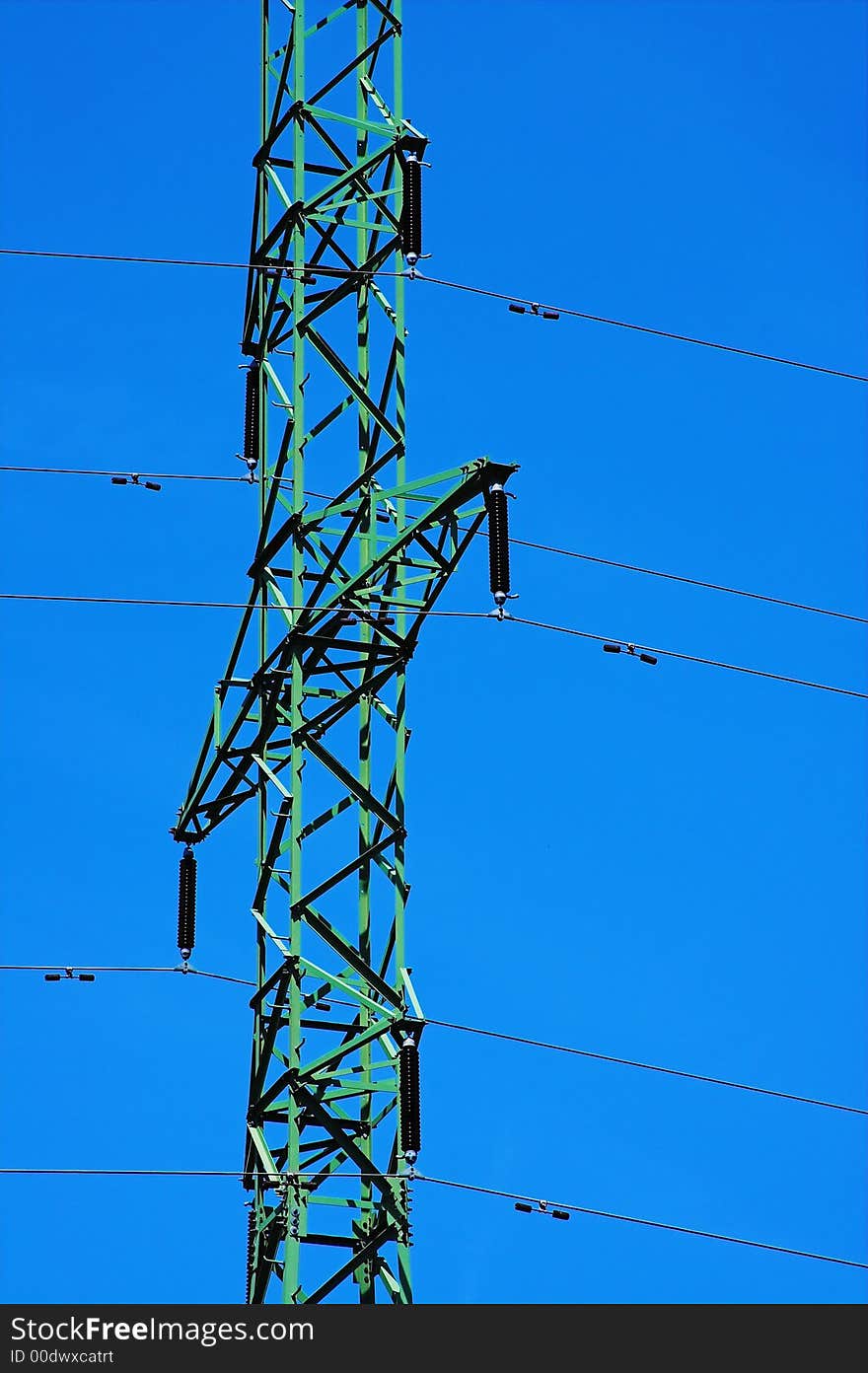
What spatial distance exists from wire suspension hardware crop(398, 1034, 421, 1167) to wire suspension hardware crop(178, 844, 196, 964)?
21.3ft

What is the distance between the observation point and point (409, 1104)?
3450 cm

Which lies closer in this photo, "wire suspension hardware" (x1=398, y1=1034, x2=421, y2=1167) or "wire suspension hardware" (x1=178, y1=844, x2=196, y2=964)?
"wire suspension hardware" (x1=398, y1=1034, x2=421, y2=1167)

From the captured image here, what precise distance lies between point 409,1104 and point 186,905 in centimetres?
702

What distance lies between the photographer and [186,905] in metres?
40.6

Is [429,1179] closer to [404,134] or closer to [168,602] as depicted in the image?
[168,602]

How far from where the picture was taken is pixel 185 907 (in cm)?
4062

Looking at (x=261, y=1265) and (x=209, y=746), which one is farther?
(x=209, y=746)

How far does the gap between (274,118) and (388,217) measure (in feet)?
6.70

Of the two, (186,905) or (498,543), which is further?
(186,905)

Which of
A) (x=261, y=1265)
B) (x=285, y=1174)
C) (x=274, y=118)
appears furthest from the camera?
(x=274, y=118)

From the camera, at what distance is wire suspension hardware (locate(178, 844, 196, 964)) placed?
40531 millimetres

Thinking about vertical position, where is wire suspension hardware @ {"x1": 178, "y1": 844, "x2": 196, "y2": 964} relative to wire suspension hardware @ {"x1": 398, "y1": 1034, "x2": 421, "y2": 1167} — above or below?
above

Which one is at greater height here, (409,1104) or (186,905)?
(186,905)

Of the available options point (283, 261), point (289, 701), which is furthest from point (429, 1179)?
point (283, 261)
